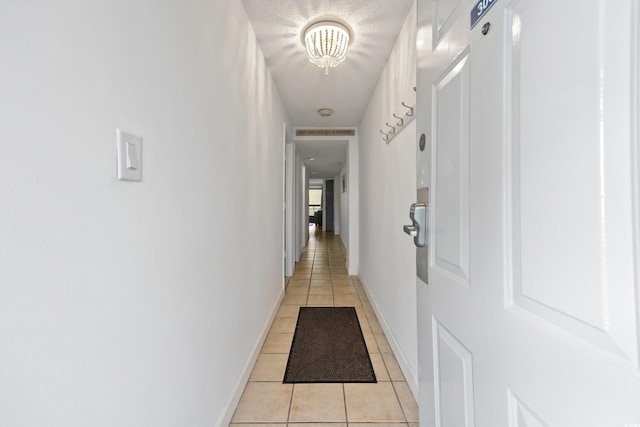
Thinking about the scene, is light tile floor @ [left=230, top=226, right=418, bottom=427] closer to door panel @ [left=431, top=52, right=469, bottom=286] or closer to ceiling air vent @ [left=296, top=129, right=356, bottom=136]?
door panel @ [left=431, top=52, right=469, bottom=286]

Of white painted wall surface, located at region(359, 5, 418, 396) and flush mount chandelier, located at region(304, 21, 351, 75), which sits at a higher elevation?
flush mount chandelier, located at region(304, 21, 351, 75)

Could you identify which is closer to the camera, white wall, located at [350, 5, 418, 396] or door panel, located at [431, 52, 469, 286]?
door panel, located at [431, 52, 469, 286]

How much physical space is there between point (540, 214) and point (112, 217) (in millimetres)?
895

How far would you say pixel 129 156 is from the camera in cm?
75

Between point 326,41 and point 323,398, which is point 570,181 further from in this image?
point 326,41

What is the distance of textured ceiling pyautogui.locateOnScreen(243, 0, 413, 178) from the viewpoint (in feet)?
5.91

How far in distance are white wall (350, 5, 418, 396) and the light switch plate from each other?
54.8 inches

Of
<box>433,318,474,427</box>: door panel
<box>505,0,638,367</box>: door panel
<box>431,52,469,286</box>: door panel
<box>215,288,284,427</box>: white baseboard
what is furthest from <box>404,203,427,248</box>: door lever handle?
<box>215,288,284,427</box>: white baseboard

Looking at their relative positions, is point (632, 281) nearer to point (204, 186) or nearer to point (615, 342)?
point (615, 342)

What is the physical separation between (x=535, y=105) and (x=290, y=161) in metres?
3.97

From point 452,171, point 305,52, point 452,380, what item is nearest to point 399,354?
point 452,380

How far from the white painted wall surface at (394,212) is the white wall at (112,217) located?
3.55 feet

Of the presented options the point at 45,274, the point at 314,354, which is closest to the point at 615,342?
the point at 45,274

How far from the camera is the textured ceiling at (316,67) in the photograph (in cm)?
180
